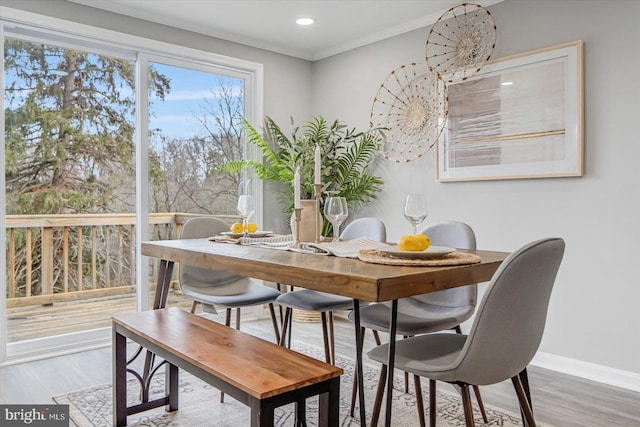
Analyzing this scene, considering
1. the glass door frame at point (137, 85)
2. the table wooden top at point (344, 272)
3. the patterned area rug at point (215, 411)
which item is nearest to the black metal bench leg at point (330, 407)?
the table wooden top at point (344, 272)

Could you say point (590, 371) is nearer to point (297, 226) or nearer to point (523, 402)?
point (523, 402)

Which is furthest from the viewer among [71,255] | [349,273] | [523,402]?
[71,255]

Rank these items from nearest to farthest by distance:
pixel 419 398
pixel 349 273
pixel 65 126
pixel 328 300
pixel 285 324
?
pixel 349 273, pixel 419 398, pixel 328 300, pixel 285 324, pixel 65 126

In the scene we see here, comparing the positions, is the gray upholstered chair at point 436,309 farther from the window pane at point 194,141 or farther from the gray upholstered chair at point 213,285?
the window pane at point 194,141

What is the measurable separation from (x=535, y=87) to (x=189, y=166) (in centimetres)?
Result: 266

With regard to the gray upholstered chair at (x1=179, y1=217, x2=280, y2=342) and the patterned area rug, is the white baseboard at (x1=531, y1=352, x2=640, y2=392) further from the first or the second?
the gray upholstered chair at (x1=179, y1=217, x2=280, y2=342)

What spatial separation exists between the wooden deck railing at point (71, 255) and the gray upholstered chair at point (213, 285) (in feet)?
3.20

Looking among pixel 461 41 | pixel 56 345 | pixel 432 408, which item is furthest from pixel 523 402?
pixel 56 345

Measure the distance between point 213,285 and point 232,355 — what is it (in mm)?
1345

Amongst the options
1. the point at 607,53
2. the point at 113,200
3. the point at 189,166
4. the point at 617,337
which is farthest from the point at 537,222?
the point at 113,200

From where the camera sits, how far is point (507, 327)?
143cm

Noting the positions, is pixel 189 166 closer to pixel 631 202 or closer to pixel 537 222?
pixel 537 222

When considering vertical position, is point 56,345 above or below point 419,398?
below

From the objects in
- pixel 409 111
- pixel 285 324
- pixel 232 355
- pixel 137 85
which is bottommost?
pixel 285 324
